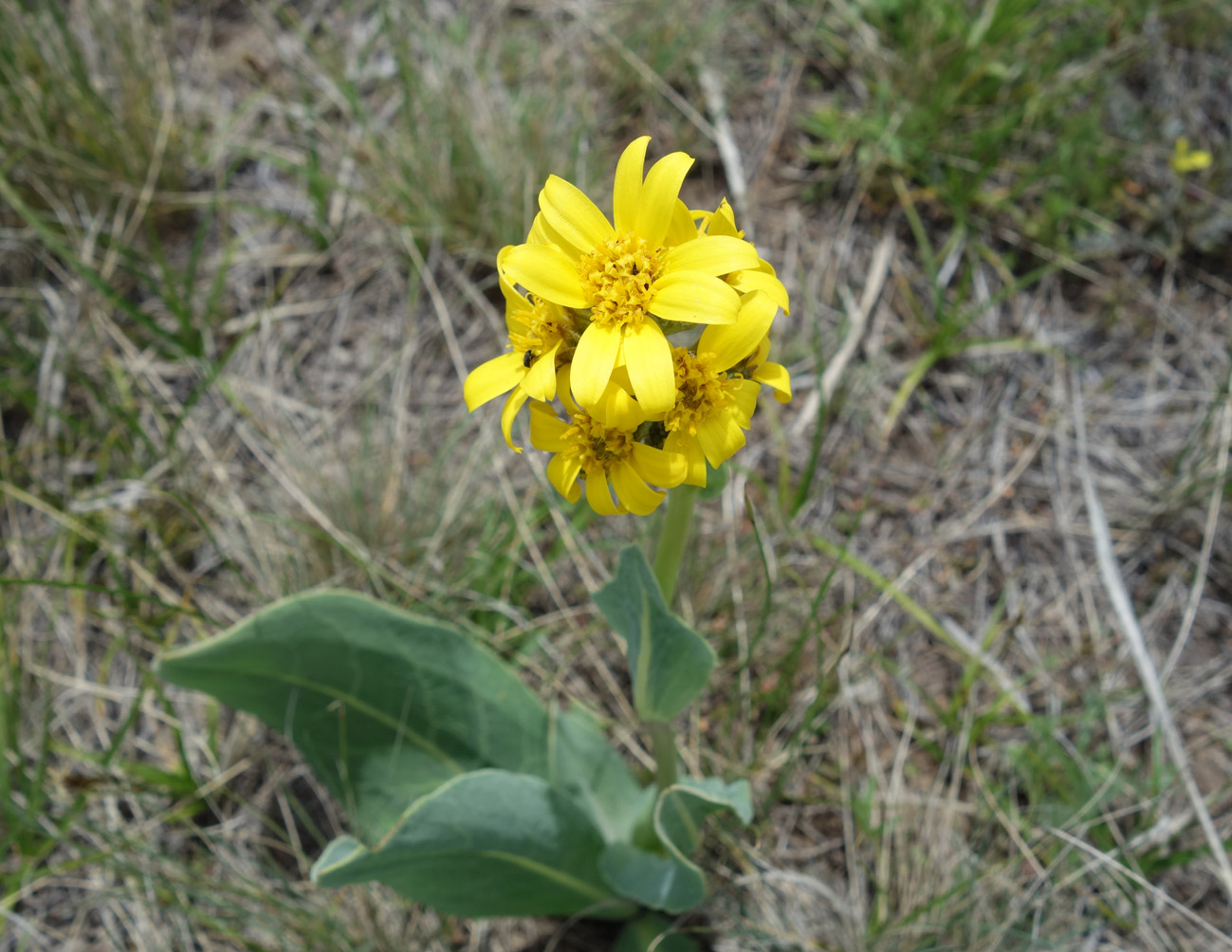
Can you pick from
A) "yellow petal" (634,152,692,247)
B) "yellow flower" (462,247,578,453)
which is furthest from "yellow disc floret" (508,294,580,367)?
"yellow petal" (634,152,692,247)

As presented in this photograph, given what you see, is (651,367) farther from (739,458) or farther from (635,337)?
(739,458)

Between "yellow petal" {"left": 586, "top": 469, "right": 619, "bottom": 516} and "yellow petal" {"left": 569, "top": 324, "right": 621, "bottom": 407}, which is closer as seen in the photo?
"yellow petal" {"left": 569, "top": 324, "right": 621, "bottom": 407}

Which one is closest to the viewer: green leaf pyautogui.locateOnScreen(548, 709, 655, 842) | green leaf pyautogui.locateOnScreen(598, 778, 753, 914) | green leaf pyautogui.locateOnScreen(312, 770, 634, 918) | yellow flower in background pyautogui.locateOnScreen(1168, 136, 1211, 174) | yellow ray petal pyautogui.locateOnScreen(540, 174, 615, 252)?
yellow ray petal pyautogui.locateOnScreen(540, 174, 615, 252)

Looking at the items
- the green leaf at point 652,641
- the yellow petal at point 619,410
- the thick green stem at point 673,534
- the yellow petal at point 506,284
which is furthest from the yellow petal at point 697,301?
the green leaf at point 652,641

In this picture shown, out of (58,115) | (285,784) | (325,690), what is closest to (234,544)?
(285,784)

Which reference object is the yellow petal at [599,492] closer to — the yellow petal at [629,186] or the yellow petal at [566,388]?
the yellow petal at [566,388]

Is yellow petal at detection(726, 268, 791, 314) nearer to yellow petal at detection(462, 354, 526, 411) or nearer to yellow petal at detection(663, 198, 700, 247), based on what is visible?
yellow petal at detection(663, 198, 700, 247)
